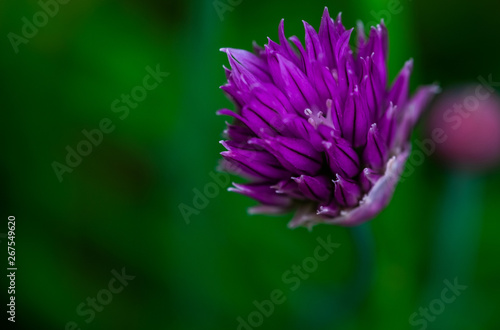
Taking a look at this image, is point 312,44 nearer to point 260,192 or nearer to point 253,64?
point 253,64

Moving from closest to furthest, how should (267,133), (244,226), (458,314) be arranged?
(267,133) → (458,314) → (244,226)

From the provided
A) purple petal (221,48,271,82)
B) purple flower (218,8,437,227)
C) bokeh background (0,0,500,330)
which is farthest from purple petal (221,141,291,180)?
bokeh background (0,0,500,330)

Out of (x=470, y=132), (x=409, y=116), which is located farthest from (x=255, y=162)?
(x=470, y=132)

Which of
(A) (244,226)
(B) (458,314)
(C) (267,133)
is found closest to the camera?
(C) (267,133)

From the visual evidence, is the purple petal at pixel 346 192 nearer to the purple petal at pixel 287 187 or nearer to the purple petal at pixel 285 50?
the purple petal at pixel 287 187

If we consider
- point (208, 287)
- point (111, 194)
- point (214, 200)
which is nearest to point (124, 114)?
point (111, 194)

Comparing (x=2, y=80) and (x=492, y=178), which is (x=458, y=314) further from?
(x=2, y=80)

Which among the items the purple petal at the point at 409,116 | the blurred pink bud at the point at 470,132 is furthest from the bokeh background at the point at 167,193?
the purple petal at the point at 409,116
